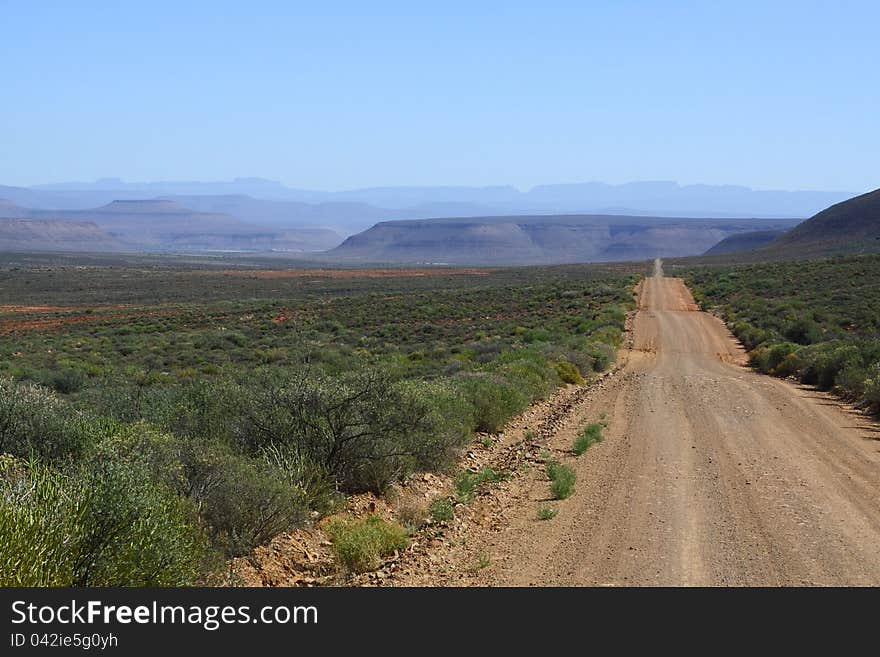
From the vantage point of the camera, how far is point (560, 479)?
420 inches

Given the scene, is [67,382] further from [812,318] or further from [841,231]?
[841,231]

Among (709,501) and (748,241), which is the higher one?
(748,241)

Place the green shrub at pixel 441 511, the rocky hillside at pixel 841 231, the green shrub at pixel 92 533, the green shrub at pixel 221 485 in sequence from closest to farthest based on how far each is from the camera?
1. the green shrub at pixel 92 533
2. the green shrub at pixel 221 485
3. the green shrub at pixel 441 511
4. the rocky hillside at pixel 841 231

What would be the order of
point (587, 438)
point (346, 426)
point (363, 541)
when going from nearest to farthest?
point (363, 541)
point (346, 426)
point (587, 438)

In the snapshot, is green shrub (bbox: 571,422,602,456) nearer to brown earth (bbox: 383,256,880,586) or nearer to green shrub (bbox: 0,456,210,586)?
brown earth (bbox: 383,256,880,586)

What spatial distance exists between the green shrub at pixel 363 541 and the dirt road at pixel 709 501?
3.25ft

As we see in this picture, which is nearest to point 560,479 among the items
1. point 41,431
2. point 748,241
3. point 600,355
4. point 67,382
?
point 41,431

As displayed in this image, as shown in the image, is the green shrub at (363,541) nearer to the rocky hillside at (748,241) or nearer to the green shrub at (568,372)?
the green shrub at (568,372)

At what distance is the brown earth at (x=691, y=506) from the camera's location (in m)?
7.54

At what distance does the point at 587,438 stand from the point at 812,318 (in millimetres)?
22159

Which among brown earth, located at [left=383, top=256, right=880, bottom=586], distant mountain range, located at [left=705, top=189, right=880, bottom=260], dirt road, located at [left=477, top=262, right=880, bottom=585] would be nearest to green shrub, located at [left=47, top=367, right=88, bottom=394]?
brown earth, located at [left=383, top=256, right=880, bottom=586]

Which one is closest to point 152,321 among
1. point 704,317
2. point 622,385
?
point 704,317

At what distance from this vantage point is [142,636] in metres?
4.57

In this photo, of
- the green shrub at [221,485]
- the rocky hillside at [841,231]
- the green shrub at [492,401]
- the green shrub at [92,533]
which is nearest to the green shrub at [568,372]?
the green shrub at [492,401]
